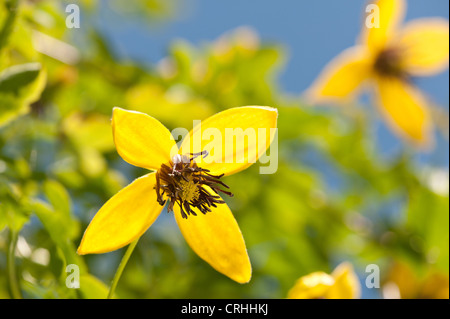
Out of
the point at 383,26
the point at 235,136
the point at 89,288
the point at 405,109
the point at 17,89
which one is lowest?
the point at 89,288

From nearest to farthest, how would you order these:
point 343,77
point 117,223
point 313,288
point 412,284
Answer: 1. point 117,223
2. point 313,288
3. point 412,284
4. point 343,77

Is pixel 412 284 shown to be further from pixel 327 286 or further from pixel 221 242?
pixel 221 242

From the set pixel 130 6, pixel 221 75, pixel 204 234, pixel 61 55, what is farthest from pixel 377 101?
pixel 130 6

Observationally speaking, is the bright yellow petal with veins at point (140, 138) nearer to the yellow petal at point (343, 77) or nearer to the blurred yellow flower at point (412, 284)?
the blurred yellow flower at point (412, 284)

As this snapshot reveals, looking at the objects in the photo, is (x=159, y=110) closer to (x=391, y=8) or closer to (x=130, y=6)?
(x=391, y=8)

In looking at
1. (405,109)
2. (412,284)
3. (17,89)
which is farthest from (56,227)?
(405,109)
